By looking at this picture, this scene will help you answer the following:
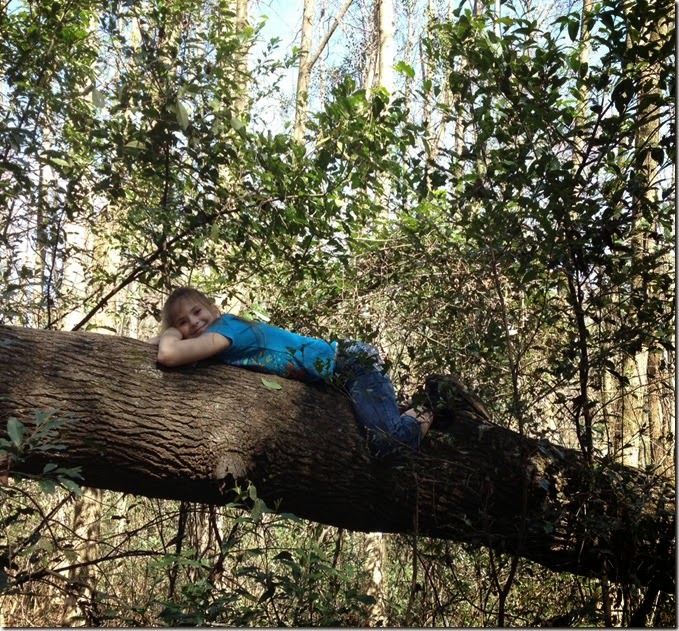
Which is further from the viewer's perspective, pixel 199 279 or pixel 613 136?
pixel 199 279

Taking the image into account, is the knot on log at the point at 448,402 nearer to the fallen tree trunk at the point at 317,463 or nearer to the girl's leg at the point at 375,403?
the fallen tree trunk at the point at 317,463

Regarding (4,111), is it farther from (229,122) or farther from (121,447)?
(121,447)

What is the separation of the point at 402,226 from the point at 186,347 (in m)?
1.34

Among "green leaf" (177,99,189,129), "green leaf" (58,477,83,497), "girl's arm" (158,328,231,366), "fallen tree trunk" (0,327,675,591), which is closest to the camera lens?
"green leaf" (58,477,83,497)

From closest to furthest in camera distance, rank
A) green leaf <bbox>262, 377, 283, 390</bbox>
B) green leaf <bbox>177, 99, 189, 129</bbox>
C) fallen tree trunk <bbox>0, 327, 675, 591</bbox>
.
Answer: fallen tree trunk <bbox>0, 327, 675, 591</bbox>, green leaf <bbox>262, 377, 283, 390</bbox>, green leaf <bbox>177, 99, 189, 129</bbox>

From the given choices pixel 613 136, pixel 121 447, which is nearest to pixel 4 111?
pixel 121 447

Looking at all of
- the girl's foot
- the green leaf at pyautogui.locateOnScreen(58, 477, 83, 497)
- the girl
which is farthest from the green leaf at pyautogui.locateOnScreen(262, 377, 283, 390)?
the green leaf at pyautogui.locateOnScreen(58, 477, 83, 497)

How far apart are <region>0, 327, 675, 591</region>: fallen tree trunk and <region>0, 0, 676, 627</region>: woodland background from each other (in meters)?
0.16

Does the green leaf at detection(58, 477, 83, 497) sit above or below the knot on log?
below

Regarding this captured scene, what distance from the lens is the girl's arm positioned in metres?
3.33

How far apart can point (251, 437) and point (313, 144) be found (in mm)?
2100

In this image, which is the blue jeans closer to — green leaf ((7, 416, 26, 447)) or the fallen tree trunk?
the fallen tree trunk

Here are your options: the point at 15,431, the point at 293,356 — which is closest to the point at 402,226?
the point at 293,356

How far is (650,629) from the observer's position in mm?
3217
